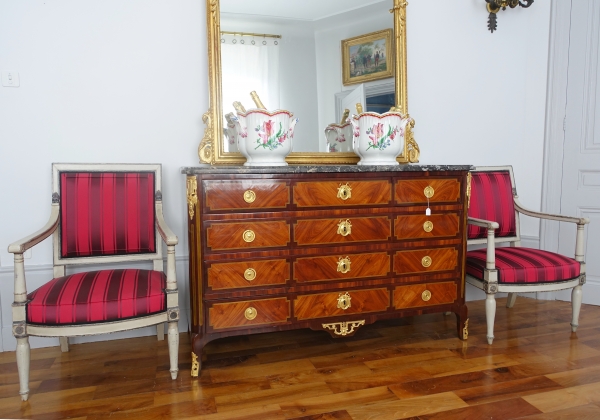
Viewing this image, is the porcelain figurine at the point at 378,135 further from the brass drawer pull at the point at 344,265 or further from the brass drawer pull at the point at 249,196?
the brass drawer pull at the point at 249,196

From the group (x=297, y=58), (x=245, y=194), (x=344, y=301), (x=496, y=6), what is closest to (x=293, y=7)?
(x=297, y=58)

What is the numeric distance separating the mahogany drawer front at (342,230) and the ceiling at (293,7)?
4.52ft

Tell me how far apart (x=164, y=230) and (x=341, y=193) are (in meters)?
0.94

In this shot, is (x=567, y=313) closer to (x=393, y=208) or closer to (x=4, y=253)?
(x=393, y=208)

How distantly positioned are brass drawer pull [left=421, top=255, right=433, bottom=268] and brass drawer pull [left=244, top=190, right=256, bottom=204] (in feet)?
3.37

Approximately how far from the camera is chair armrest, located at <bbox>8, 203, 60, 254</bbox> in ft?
6.35

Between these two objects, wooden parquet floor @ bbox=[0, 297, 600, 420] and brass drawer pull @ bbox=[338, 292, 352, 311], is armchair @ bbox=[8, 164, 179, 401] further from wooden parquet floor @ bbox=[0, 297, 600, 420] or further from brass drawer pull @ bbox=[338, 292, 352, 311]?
brass drawer pull @ bbox=[338, 292, 352, 311]

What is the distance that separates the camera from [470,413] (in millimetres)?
1902

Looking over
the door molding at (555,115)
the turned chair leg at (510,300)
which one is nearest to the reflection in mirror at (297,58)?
the door molding at (555,115)

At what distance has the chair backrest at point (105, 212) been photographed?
8.01ft

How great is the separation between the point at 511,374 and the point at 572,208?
5.69ft

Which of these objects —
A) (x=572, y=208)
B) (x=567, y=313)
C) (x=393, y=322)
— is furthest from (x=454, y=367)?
(x=572, y=208)

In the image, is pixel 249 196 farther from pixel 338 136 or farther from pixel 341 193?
pixel 338 136

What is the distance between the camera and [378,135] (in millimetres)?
2660
